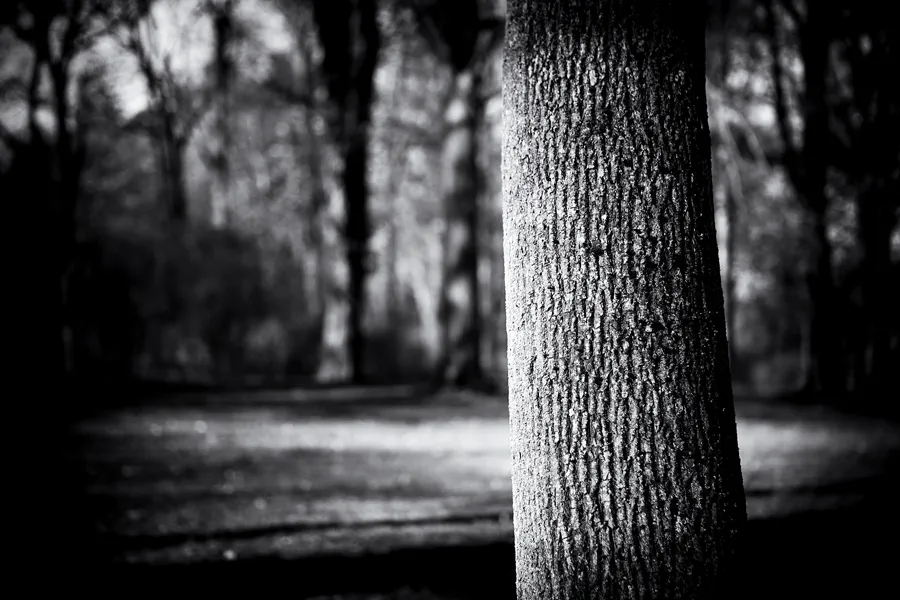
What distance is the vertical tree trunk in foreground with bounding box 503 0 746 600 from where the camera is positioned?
2410 mm

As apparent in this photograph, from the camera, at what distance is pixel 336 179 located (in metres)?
20.5

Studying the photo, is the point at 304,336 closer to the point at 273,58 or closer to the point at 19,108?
the point at 273,58

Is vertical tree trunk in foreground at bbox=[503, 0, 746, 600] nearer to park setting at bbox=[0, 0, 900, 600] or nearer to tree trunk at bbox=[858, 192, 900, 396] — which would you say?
park setting at bbox=[0, 0, 900, 600]

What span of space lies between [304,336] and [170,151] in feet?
25.0

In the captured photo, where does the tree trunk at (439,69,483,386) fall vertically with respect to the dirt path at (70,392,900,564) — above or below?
above

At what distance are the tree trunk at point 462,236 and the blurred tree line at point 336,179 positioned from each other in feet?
0.16

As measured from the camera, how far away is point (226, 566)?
16.3ft

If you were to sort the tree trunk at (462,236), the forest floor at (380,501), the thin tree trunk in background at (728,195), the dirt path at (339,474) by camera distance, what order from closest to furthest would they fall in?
the forest floor at (380,501)
the dirt path at (339,474)
the thin tree trunk in background at (728,195)
the tree trunk at (462,236)

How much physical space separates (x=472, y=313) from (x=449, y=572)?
38.5ft

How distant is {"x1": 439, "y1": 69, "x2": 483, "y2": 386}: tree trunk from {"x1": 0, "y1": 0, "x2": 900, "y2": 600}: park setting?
0.09m

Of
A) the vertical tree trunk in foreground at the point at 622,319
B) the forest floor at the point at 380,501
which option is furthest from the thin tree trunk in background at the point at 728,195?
the vertical tree trunk in foreground at the point at 622,319

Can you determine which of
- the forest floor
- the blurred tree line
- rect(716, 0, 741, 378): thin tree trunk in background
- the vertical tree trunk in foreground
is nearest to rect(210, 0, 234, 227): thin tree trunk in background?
the blurred tree line

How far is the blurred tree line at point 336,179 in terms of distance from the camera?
1453 centimetres

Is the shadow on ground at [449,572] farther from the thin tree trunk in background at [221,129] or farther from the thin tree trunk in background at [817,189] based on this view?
the thin tree trunk in background at [221,129]
